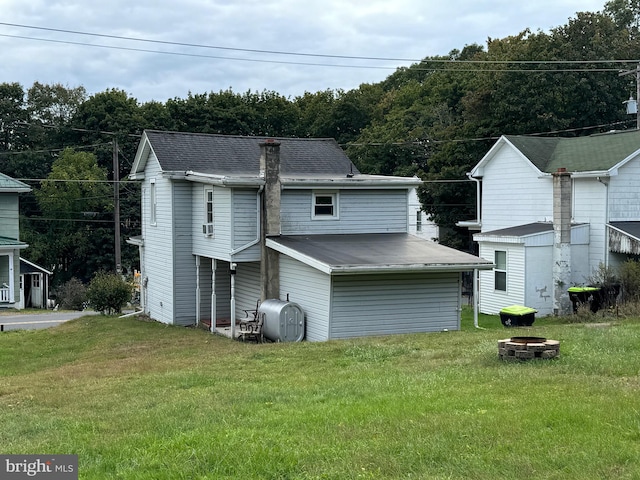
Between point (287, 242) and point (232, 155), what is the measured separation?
677 centimetres

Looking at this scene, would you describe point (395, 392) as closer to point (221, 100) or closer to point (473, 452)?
point (473, 452)

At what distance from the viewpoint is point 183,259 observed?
26188 mm

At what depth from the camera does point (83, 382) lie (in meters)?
13.8

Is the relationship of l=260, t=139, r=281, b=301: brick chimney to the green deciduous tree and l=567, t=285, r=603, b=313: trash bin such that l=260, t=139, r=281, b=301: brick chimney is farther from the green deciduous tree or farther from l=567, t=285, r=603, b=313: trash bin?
the green deciduous tree

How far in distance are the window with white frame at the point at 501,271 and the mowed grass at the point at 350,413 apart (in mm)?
11552

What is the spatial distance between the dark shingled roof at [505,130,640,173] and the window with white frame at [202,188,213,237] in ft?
43.3

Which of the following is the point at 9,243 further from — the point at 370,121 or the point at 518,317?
the point at 370,121

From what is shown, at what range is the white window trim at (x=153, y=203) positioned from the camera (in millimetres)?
27797

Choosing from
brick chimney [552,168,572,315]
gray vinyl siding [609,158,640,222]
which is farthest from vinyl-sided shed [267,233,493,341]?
gray vinyl siding [609,158,640,222]

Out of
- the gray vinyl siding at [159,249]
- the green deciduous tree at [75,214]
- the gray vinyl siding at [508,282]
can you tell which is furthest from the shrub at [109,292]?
the green deciduous tree at [75,214]

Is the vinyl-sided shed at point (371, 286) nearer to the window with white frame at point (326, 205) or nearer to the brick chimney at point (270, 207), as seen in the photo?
the brick chimney at point (270, 207)

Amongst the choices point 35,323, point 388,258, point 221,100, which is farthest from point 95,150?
point 388,258

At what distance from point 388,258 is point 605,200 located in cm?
1072

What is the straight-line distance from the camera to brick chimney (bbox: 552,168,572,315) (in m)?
26.2
